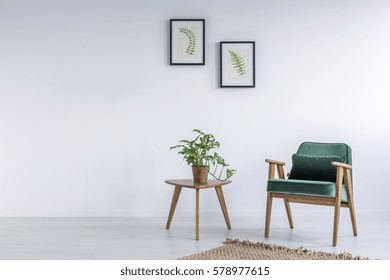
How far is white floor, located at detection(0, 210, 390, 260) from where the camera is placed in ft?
9.31

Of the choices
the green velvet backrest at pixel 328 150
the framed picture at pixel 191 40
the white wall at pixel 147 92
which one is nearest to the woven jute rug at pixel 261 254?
the green velvet backrest at pixel 328 150

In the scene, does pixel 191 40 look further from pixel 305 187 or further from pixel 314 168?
pixel 305 187

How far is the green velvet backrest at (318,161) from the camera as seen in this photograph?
3295 mm

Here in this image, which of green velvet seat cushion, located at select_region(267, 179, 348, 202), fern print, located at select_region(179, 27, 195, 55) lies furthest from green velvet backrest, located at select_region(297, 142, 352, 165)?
fern print, located at select_region(179, 27, 195, 55)

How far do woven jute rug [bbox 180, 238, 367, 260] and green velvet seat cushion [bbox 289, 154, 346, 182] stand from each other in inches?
25.2

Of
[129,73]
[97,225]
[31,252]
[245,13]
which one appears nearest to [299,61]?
[245,13]

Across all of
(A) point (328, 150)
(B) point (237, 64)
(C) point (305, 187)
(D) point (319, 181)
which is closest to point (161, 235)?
(C) point (305, 187)

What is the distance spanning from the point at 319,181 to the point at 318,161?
7.6 inches

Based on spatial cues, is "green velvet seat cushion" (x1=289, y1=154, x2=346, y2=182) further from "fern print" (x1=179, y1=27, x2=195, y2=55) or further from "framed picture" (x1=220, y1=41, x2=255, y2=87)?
"fern print" (x1=179, y1=27, x2=195, y2=55)

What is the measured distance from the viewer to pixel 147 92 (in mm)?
4109

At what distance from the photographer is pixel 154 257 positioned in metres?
2.71

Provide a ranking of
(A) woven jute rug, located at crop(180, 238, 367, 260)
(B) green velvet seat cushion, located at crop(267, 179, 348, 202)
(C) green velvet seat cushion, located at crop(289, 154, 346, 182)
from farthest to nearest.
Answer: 1. (C) green velvet seat cushion, located at crop(289, 154, 346, 182)
2. (B) green velvet seat cushion, located at crop(267, 179, 348, 202)
3. (A) woven jute rug, located at crop(180, 238, 367, 260)
